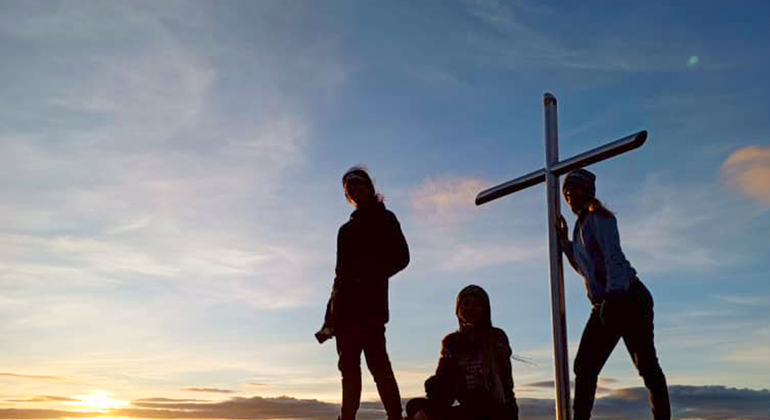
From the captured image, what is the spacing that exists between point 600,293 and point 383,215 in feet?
8.15

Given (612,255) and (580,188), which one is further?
(580,188)

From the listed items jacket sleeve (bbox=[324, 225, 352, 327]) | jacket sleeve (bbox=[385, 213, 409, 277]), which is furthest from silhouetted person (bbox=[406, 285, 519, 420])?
jacket sleeve (bbox=[324, 225, 352, 327])

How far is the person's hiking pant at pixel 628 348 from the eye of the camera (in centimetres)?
769

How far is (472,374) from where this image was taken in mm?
8633

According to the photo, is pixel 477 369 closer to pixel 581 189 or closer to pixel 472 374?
pixel 472 374

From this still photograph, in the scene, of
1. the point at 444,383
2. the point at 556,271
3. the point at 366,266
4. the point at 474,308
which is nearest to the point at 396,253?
the point at 366,266

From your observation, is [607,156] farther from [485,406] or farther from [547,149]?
[485,406]

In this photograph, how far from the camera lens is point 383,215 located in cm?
887

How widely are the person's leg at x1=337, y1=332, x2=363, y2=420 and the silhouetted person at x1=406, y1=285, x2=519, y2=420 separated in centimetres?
60

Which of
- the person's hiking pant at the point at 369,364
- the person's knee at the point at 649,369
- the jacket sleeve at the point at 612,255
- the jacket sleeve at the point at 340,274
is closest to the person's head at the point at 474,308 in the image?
the person's hiking pant at the point at 369,364

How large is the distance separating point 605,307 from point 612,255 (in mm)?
522

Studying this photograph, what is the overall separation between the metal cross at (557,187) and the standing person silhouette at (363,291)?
161 centimetres

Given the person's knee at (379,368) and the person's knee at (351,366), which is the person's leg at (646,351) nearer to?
the person's knee at (379,368)

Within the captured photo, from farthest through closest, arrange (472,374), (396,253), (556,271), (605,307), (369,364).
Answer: (396,253) < (472,374) < (369,364) < (556,271) < (605,307)
